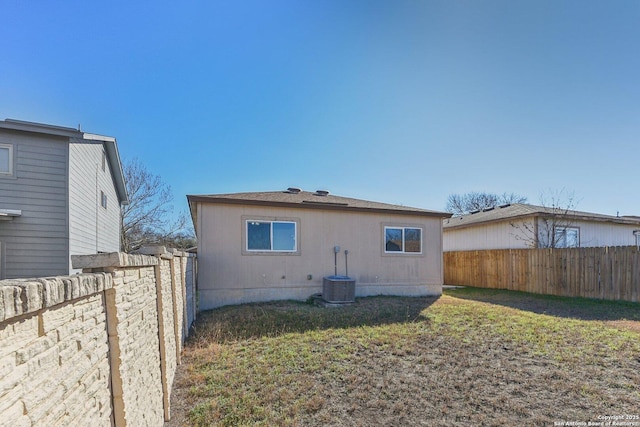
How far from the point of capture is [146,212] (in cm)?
1881

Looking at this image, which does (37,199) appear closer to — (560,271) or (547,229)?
(560,271)

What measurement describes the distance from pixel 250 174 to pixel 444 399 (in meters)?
16.1

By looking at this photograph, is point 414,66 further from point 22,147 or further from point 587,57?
point 22,147

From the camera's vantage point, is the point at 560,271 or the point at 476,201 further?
the point at 476,201

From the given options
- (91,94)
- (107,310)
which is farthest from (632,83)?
(91,94)

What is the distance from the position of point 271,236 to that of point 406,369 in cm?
595

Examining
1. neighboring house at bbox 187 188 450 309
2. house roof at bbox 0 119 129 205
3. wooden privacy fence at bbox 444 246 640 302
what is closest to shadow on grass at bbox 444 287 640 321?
wooden privacy fence at bbox 444 246 640 302

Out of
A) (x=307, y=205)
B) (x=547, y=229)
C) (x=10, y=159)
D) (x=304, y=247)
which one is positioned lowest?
(x=304, y=247)

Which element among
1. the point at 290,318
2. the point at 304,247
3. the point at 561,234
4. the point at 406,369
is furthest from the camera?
the point at 561,234

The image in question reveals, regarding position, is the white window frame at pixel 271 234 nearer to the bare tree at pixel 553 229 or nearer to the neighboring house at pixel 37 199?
the neighboring house at pixel 37 199

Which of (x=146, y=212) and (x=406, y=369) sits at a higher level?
(x=146, y=212)

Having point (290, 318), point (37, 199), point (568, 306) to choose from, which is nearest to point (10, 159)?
point (37, 199)

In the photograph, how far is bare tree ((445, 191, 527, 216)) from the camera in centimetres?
3453

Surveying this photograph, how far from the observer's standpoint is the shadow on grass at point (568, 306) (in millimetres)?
8133
